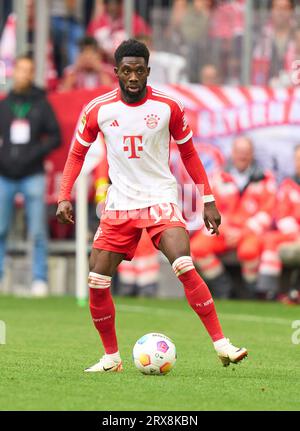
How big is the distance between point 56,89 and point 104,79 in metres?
1.01

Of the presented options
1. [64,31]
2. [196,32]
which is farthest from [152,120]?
[64,31]

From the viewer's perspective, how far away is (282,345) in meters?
12.0

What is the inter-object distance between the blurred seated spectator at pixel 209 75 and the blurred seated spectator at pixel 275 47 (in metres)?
0.50

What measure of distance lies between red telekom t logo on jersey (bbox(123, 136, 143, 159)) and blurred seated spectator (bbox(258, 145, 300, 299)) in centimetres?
776

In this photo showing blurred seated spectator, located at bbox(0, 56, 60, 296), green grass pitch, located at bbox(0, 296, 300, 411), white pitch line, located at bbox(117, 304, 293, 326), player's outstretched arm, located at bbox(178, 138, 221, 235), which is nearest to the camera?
green grass pitch, located at bbox(0, 296, 300, 411)

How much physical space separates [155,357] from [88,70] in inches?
392

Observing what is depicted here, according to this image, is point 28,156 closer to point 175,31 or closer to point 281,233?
point 175,31

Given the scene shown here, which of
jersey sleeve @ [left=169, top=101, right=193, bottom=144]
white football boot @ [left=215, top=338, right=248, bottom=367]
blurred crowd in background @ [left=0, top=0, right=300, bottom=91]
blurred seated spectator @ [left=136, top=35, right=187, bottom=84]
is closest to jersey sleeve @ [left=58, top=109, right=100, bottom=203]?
jersey sleeve @ [left=169, top=101, right=193, bottom=144]

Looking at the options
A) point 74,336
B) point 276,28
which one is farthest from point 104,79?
point 74,336

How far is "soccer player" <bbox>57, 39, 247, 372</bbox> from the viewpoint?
9445 millimetres

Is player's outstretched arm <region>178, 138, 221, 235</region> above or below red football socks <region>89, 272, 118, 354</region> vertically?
above

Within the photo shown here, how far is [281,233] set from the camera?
17.3 m

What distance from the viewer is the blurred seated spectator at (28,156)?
17719 millimetres

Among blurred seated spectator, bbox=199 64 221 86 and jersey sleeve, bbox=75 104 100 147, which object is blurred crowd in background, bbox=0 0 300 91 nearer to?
blurred seated spectator, bbox=199 64 221 86
